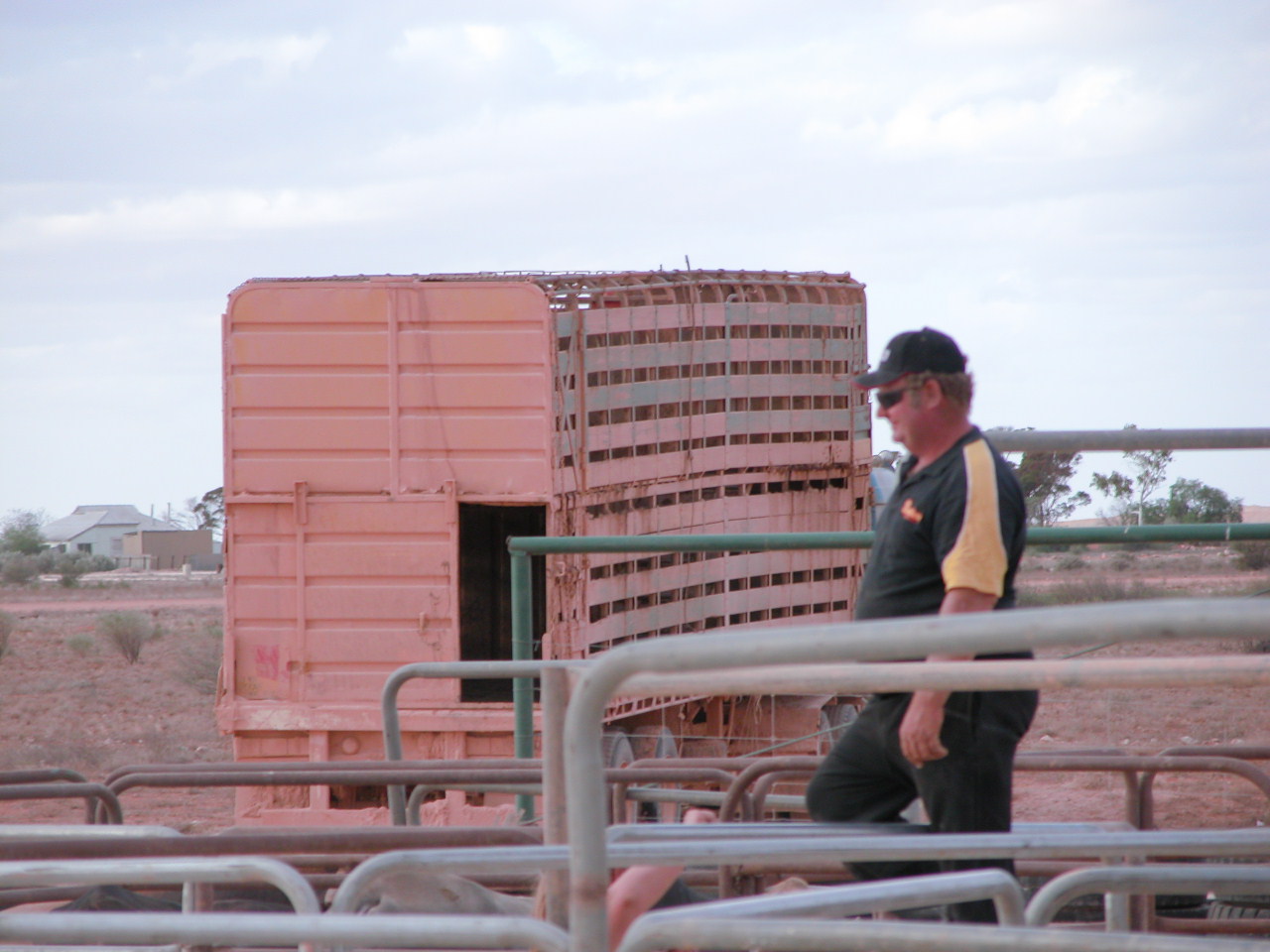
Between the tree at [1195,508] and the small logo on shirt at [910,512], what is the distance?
17.3 meters

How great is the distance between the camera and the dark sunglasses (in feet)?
11.0

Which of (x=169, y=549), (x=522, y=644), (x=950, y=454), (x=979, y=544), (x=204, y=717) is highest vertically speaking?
(x=950, y=454)

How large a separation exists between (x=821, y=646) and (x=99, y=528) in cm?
8292

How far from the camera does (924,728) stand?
302 cm

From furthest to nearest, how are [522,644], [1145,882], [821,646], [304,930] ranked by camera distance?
1. [522,644]
2. [1145,882]
3. [304,930]
4. [821,646]

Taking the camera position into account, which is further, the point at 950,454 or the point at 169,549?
the point at 169,549

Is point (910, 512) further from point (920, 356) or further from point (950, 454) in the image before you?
point (920, 356)

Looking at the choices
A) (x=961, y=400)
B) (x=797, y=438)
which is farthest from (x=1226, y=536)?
(x=797, y=438)

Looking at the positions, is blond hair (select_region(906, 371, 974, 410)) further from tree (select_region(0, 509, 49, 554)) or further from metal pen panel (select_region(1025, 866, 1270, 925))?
tree (select_region(0, 509, 49, 554))

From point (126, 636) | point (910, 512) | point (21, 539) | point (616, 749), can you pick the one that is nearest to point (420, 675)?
point (910, 512)

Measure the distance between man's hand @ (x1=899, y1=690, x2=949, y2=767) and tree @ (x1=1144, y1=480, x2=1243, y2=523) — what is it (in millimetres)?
17509

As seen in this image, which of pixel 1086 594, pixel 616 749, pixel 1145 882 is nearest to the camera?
pixel 1145 882

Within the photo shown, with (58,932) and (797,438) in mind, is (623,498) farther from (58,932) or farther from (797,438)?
(58,932)

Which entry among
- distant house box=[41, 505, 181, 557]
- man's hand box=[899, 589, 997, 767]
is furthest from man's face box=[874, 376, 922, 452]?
distant house box=[41, 505, 181, 557]
